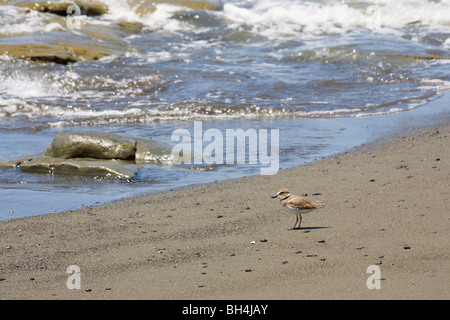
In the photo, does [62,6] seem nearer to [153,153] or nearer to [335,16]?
[335,16]

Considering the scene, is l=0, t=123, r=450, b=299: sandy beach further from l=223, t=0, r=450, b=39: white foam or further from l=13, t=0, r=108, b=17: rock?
l=13, t=0, r=108, b=17: rock

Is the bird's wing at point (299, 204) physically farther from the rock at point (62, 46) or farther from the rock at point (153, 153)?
the rock at point (62, 46)

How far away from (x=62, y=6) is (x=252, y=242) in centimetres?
1660

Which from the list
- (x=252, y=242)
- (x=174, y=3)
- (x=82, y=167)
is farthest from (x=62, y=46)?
(x=252, y=242)

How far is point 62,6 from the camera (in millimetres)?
19422

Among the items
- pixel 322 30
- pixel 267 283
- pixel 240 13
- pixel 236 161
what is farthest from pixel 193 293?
pixel 240 13

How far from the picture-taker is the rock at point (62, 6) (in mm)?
18906

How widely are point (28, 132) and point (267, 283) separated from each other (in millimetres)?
7491

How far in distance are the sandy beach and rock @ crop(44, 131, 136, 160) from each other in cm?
182

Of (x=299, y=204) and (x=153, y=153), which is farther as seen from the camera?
(x=153, y=153)

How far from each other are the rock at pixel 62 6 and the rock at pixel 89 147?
1208 cm

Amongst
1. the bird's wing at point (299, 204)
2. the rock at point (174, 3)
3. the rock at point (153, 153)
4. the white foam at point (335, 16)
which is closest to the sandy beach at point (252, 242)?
the bird's wing at point (299, 204)

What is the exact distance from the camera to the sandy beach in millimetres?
4055

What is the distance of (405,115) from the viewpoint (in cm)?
1009
